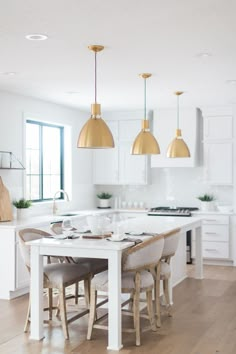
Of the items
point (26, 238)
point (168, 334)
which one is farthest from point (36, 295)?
point (168, 334)

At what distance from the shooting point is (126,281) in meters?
4.46

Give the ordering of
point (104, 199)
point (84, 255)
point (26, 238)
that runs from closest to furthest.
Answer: point (84, 255) < point (26, 238) < point (104, 199)

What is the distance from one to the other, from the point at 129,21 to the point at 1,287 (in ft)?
11.9

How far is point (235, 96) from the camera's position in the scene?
7.30 metres

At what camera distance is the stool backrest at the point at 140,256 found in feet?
14.3

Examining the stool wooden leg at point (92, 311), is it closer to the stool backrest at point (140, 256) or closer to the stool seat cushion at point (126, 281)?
the stool seat cushion at point (126, 281)

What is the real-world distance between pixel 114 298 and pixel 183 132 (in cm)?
471

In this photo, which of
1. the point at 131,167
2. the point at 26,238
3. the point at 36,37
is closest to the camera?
the point at 36,37

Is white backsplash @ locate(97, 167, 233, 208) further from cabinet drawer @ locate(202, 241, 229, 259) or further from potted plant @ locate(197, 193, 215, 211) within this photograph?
cabinet drawer @ locate(202, 241, 229, 259)

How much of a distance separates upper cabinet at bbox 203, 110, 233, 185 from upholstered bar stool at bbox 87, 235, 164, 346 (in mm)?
3907

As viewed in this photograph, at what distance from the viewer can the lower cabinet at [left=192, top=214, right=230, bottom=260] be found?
8047 millimetres

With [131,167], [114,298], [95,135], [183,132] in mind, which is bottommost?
[114,298]

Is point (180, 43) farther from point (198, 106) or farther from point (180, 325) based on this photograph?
point (198, 106)

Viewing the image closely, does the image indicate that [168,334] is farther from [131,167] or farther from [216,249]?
[131,167]
